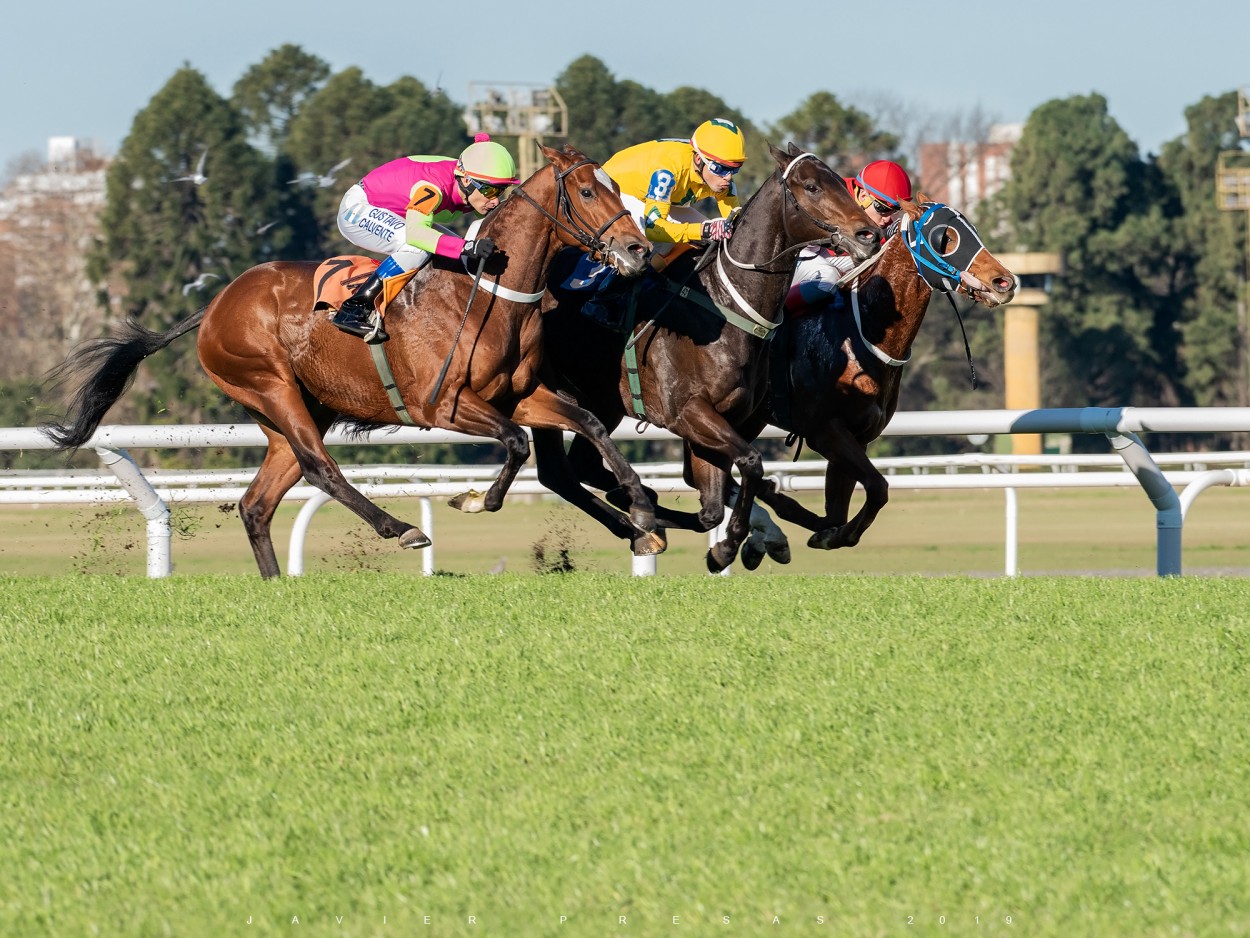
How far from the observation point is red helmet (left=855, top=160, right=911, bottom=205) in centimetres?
656

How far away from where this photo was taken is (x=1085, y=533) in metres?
17.9

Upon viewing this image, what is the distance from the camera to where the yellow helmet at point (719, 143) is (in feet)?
19.6

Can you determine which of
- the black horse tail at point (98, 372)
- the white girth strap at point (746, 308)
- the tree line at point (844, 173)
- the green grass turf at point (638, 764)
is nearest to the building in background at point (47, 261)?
the tree line at point (844, 173)

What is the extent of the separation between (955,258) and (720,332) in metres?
0.85

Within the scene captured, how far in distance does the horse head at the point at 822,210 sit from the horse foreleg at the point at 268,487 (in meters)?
2.28

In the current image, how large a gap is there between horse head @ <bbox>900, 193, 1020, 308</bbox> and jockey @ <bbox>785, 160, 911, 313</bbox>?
17 cm

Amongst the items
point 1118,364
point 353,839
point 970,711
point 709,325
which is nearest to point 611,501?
point 709,325

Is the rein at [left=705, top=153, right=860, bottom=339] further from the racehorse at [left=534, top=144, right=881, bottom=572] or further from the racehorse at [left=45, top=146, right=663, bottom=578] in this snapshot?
the racehorse at [left=45, top=146, right=663, bottom=578]

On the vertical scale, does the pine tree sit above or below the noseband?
above

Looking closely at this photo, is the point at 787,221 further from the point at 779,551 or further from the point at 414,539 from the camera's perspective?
the point at 414,539

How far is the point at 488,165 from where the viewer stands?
240 inches

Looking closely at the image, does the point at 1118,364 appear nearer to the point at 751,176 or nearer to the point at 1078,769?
the point at 751,176

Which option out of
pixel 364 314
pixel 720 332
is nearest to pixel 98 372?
pixel 364 314

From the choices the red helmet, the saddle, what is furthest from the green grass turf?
the red helmet
